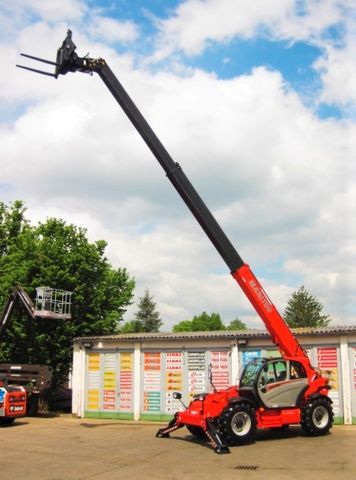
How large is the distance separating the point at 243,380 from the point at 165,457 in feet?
11.9

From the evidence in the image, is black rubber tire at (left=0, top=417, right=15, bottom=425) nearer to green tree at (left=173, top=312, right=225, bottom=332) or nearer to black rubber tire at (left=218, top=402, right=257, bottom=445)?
black rubber tire at (left=218, top=402, right=257, bottom=445)

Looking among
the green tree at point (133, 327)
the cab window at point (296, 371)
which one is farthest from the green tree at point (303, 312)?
the cab window at point (296, 371)

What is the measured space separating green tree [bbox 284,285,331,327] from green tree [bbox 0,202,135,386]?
28315mm

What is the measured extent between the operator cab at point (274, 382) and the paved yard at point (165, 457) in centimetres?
100

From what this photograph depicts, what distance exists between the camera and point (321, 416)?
14711mm

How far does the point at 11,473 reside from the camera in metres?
10.4

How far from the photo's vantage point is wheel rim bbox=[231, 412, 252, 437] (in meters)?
13.3

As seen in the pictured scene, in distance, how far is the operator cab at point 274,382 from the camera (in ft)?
46.6

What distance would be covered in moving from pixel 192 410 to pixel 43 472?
4.62m

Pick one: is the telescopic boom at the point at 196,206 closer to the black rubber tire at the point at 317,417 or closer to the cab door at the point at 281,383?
the cab door at the point at 281,383

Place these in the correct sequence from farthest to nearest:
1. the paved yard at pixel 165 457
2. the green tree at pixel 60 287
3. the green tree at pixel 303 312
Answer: the green tree at pixel 303 312, the green tree at pixel 60 287, the paved yard at pixel 165 457

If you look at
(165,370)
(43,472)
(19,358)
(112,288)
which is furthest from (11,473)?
(112,288)

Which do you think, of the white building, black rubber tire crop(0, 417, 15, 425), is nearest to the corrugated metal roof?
the white building

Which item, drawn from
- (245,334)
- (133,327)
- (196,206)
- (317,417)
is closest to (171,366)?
(245,334)
